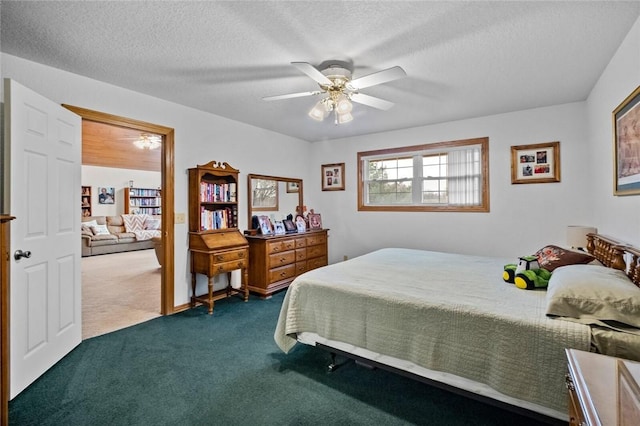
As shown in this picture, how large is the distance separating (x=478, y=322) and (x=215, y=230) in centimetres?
315

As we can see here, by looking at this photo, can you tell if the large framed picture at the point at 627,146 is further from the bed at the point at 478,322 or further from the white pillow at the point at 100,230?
the white pillow at the point at 100,230

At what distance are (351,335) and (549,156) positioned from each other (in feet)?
11.2

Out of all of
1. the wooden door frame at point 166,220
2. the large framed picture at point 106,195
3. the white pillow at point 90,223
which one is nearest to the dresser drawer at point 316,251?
the wooden door frame at point 166,220

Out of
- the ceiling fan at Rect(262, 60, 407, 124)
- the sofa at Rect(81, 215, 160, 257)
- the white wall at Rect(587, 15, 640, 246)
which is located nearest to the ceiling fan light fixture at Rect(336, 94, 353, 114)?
the ceiling fan at Rect(262, 60, 407, 124)

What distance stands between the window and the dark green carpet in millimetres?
2914

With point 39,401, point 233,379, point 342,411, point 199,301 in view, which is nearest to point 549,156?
point 342,411

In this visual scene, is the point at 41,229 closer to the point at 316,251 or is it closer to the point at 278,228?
the point at 278,228

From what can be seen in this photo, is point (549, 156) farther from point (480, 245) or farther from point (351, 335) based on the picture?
point (351, 335)

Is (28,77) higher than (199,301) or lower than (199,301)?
higher

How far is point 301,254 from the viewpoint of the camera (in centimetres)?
474

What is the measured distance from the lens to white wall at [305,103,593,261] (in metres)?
3.64

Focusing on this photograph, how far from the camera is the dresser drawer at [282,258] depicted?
4.25m

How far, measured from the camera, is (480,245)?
13.7 feet

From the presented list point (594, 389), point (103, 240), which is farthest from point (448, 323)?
point (103, 240)
